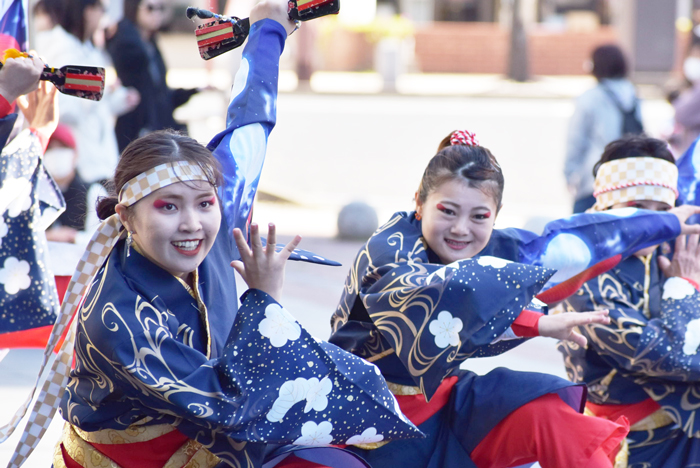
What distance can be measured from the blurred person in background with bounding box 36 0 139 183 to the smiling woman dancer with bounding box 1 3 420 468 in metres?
2.74

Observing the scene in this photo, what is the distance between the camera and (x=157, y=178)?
2.06 meters

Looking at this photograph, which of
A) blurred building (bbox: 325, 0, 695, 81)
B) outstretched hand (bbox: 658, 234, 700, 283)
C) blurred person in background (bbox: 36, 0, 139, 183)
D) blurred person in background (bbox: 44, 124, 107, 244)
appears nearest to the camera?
outstretched hand (bbox: 658, 234, 700, 283)

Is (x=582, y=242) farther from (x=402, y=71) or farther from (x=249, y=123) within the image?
(x=402, y=71)

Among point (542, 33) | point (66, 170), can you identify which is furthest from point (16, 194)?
point (542, 33)

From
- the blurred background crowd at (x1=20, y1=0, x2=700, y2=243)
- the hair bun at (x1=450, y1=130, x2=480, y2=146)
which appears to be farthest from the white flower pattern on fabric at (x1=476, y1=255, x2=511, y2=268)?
the blurred background crowd at (x1=20, y1=0, x2=700, y2=243)

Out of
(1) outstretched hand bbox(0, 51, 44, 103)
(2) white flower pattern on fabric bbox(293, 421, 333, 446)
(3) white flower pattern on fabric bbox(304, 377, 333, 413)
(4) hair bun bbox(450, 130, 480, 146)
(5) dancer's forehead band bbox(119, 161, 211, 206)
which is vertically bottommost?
(2) white flower pattern on fabric bbox(293, 421, 333, 446)

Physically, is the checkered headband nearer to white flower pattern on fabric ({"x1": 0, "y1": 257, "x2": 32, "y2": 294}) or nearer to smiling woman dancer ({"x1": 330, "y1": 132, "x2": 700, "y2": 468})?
smiling woman dancer ({"x1": 330, "y1": 132, "x2": 700, "y2": 468})

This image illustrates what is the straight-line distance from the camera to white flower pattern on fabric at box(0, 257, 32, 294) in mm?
2768

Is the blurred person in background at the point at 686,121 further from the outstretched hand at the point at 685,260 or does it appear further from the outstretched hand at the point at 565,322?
the outstretched hand at the point at 565,322

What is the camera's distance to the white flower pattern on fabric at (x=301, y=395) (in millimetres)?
1941

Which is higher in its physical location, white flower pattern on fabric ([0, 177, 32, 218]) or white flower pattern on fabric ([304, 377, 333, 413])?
white flower pattern on fabric ([0, 177, 32, 218])

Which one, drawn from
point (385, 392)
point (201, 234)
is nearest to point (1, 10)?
point (201, 234)

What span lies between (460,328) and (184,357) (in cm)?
68

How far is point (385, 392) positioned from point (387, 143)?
381 inches
